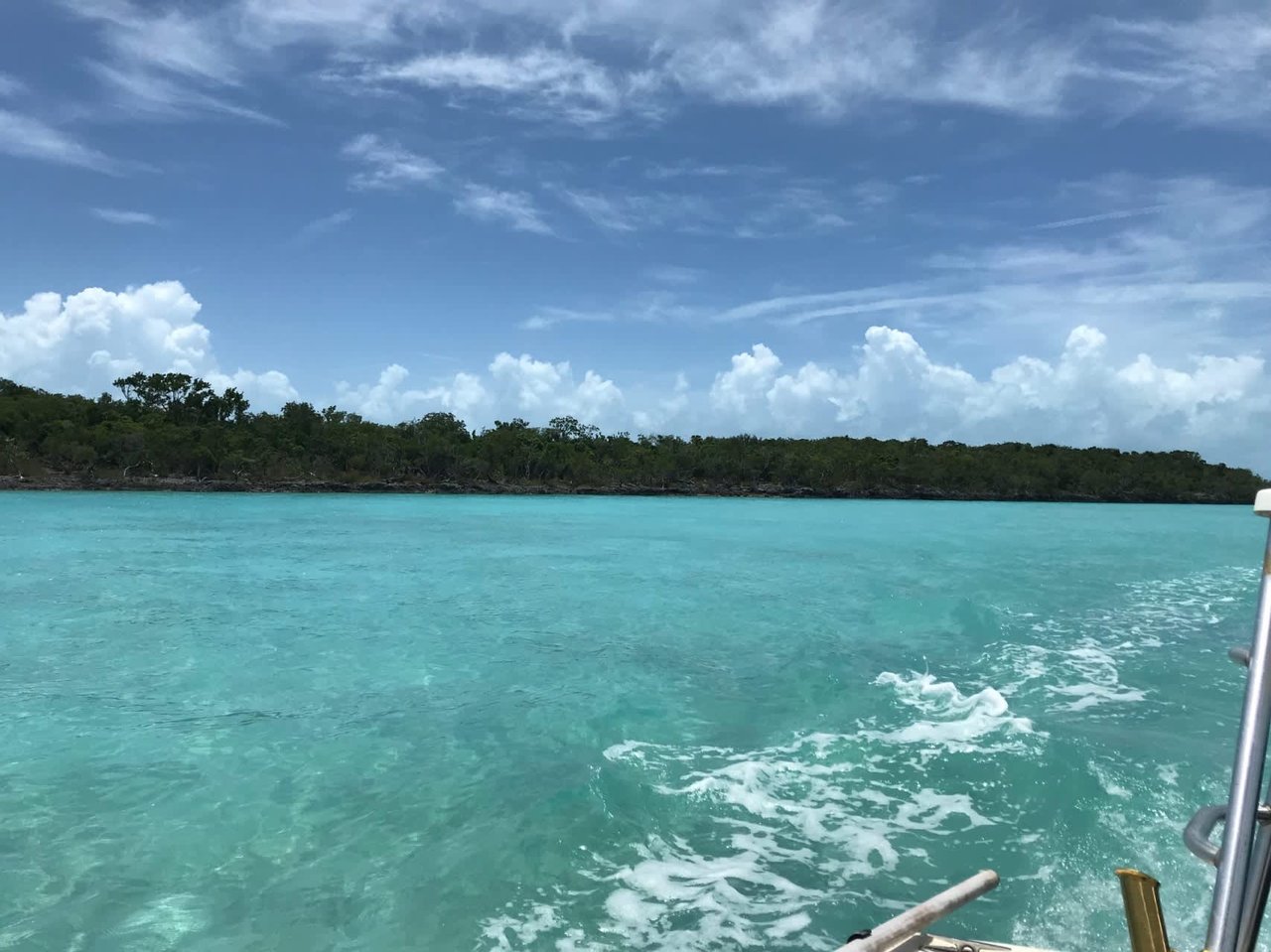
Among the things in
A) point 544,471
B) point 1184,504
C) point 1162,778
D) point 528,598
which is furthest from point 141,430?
point 1184,504

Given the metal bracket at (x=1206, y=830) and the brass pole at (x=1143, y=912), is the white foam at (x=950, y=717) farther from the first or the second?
the metal bracket at (x=1206, y=830)

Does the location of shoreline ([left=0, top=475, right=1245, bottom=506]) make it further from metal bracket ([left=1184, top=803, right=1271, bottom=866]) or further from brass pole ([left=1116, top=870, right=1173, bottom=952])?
metal bracket ([left=1184, top=803, right=1271, bottom=866])

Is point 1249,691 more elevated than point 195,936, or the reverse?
point 1249,691

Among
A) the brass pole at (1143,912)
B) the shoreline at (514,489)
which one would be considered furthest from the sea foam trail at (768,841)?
the shoreline at (514,489)

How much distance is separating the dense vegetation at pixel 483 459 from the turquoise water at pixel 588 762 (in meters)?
65.9

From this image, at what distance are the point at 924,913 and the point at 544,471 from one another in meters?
96.8

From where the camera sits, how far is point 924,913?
256 centimetres

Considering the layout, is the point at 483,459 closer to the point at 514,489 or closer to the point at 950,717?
the point at 514,489

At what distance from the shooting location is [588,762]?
26.3ft

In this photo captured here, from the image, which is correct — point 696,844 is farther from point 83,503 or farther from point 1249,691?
point 83,503

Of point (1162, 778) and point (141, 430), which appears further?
point (141, 430)

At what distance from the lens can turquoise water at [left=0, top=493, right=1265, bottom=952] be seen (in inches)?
208

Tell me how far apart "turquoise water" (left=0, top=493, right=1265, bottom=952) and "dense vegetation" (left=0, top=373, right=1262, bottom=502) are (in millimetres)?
65893

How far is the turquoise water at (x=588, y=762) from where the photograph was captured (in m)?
5.27
